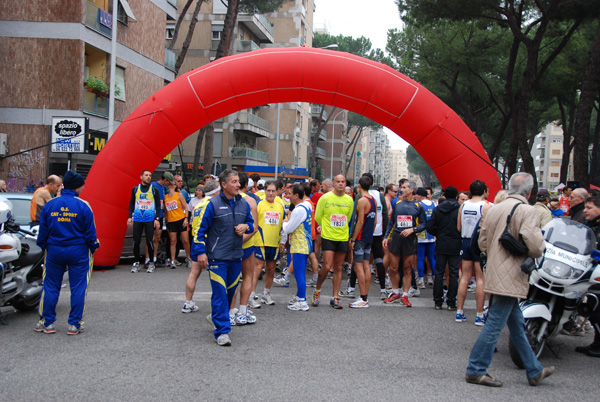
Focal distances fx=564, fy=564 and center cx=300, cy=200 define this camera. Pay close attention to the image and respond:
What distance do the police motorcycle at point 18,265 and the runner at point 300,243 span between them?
3.37 m

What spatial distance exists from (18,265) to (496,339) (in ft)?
18.3

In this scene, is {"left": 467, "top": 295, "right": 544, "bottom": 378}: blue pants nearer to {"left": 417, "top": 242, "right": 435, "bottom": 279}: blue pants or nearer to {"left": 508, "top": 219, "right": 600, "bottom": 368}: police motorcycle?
{"left": 508, "top": 219, "right": 600, "bottom": 368}: police motorcycle

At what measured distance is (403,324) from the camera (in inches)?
292

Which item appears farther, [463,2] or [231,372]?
[463,2]

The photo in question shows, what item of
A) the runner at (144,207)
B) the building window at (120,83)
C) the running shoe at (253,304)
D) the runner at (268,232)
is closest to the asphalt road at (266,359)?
the running shoe at (253,304)

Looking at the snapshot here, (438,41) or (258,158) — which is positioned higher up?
(438,41)

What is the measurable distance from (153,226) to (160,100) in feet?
8.28

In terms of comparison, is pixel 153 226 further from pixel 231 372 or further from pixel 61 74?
pixel 61 74

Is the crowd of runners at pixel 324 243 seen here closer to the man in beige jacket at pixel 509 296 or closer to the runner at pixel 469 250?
the runner at pixel 469 250

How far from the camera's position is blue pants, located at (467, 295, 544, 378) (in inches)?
196

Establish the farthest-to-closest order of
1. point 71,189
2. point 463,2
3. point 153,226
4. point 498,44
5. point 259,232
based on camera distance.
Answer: point 498,44 < point 463,2 < point 153,226 < point 259,232 < point 71,189

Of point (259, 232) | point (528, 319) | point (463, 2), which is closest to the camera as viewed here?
point (528, 319)

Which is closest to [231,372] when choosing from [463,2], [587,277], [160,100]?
[587,277]

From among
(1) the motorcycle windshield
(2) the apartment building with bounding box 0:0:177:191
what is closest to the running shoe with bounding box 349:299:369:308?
(1) the motorcycle windshield
